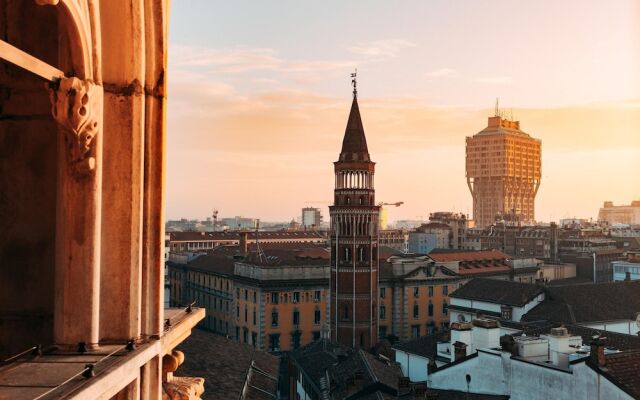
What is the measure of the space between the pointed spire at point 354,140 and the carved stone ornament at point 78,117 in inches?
2085

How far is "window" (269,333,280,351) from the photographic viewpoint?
6097 cm

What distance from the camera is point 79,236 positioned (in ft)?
13.3

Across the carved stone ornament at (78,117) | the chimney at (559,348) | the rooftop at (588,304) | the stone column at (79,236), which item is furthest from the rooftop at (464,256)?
the carved stone ornament at (78,117)

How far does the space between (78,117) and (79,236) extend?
724 millimetres

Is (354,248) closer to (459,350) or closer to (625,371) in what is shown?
(459,350)

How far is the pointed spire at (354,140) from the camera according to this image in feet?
187

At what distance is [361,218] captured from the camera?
56500 mm

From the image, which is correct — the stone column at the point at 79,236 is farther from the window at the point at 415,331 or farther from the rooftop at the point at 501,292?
the window at the point at 415,331

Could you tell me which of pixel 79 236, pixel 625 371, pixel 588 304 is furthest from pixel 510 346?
pixel 588 304

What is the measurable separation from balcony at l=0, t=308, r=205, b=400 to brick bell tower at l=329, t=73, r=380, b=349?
5197 cm

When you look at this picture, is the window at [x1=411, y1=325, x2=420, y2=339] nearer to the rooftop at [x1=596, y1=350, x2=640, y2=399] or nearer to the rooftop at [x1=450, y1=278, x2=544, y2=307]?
the rooftop at [x1=450, y1=278, x2=544, y2=307]

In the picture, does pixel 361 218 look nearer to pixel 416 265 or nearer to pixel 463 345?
pixel 416 265

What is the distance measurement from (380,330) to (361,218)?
16.0 meters

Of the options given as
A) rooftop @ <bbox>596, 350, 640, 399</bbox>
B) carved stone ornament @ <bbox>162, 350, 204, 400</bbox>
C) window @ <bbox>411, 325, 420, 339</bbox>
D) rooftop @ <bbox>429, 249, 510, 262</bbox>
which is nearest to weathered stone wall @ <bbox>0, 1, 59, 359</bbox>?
carved stone ornament @ <bbox>162, 350, 204, 400</bbox>
